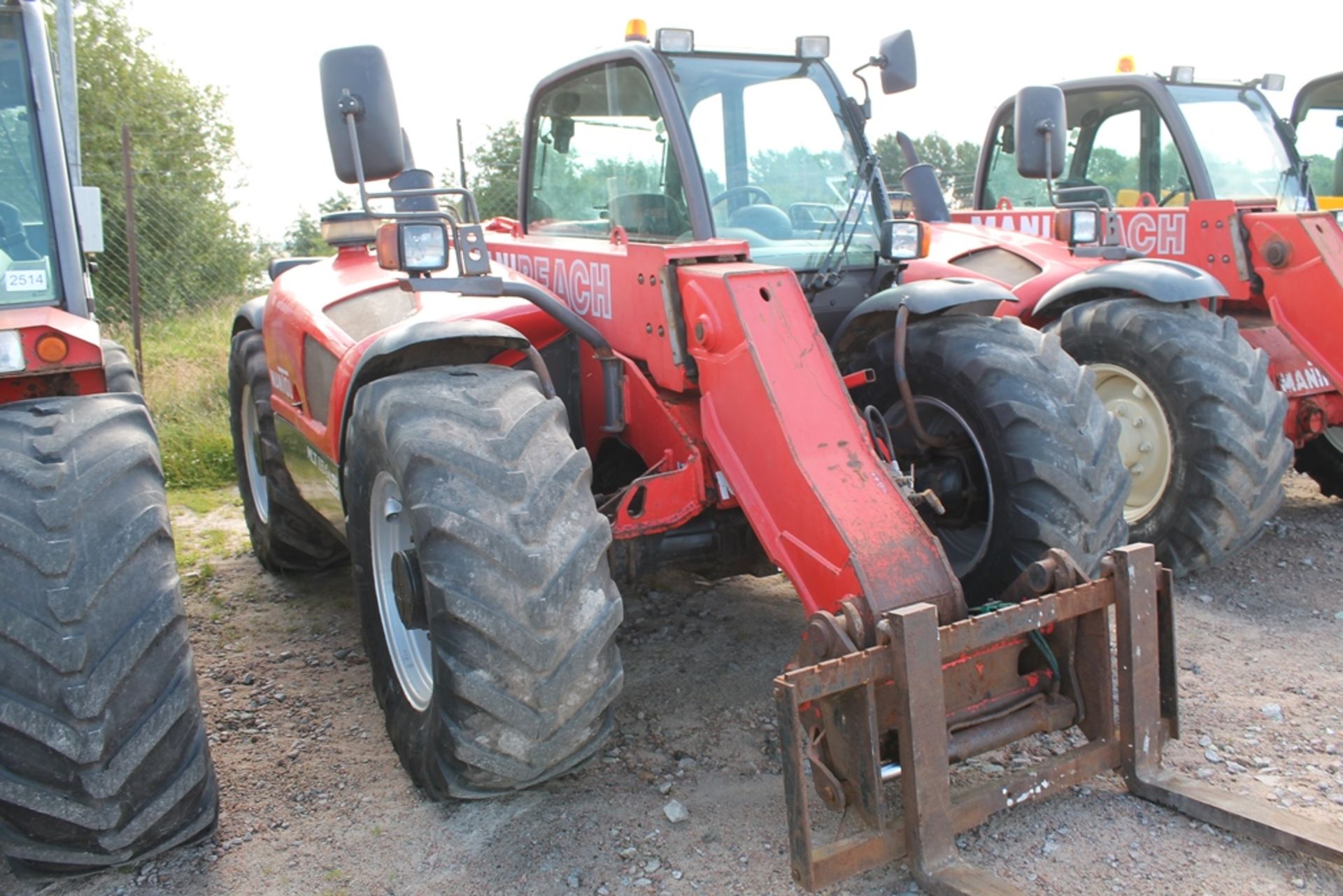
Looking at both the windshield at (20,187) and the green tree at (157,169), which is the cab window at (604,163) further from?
the green tree at (157,169)

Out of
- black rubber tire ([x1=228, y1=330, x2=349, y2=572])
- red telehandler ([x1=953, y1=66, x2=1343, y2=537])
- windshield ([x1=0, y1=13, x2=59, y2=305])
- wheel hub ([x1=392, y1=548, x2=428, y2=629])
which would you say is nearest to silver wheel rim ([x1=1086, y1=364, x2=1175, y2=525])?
red telehandler ([x1=953, y1=66, x2=1343, y2=537])

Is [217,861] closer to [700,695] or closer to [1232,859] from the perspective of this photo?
[700,695]

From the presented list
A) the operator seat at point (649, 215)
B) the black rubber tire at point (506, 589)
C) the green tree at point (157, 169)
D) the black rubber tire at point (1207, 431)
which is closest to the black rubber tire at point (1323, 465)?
the black rubber tire at point (1207, 431)

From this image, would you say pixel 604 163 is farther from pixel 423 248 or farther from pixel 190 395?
pixel 190 395

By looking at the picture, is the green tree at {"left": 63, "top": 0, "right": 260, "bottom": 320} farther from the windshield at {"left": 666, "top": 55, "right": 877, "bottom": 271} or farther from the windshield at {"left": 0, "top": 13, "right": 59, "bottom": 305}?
the windshield at {"left": 666, "top": 55, "right": 877, "bottom": 271}

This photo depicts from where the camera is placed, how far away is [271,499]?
5.39 m

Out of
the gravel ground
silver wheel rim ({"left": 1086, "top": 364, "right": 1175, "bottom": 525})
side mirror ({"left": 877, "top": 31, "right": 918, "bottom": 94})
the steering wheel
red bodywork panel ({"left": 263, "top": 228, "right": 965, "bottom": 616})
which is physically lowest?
the gravel ground

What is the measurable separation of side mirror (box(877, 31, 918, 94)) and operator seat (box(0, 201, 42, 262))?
120 inches

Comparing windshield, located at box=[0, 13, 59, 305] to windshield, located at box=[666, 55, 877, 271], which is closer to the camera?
windshield, located at box=[0, 13, 59, 305]

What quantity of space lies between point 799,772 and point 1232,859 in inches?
47.5

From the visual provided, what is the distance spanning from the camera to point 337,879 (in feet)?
9.80

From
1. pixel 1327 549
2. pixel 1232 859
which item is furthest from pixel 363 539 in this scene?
pixel 1327 549

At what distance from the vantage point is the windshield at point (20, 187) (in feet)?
11.1

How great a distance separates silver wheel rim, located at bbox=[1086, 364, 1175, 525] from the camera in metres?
5.21
